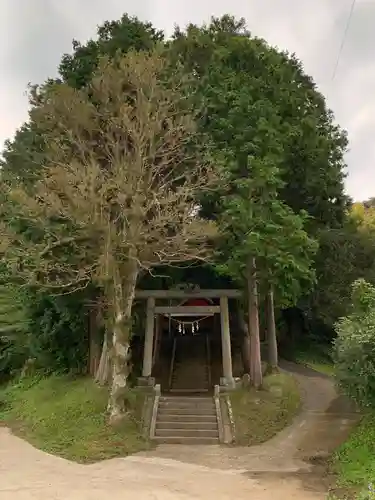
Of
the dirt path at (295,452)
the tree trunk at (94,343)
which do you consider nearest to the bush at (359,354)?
the dirt path at (295,452)

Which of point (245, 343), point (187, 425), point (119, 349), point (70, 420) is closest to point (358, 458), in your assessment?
point (187, 425)

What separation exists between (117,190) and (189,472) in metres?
7.20

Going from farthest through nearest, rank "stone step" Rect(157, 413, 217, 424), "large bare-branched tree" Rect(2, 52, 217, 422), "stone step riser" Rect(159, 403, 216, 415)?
"stone step riser" Rect(159, 403, 216, 415) < "stone step" Rect(157, 413, 217, 424) < "large bare-branched tree" Rect(2, 52, 217, 422)

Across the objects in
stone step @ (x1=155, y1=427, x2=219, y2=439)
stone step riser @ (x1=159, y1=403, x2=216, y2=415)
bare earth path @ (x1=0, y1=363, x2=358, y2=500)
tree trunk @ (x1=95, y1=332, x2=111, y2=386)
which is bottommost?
bare earth path @ (x1=0, y1=363, x2=358, y2=500)

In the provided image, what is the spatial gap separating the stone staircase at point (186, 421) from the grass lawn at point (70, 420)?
67cm

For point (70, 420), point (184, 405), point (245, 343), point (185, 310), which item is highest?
point (185, 310)

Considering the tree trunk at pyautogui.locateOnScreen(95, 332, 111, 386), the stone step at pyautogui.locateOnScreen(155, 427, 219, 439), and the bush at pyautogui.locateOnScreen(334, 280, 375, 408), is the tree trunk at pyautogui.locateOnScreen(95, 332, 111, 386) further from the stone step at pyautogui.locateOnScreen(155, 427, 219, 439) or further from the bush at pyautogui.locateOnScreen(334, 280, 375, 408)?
the bush at pyautogui.locateOnScreen(334, 280, 375, 408)

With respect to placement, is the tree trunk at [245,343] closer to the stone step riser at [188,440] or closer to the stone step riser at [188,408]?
the stone step riser at [188,408]

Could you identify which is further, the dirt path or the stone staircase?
the stone staircase

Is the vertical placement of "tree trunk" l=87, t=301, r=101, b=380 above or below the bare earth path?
above

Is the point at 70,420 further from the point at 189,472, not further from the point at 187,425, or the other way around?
the point at 189,472

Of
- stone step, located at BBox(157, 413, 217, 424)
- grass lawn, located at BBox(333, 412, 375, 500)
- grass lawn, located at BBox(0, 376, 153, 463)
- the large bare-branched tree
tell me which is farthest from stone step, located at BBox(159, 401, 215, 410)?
grass lawn, located at BBox(333, 412, 375, 500)

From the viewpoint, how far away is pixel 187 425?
14250mm

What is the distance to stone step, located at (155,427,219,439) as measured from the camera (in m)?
13.7
